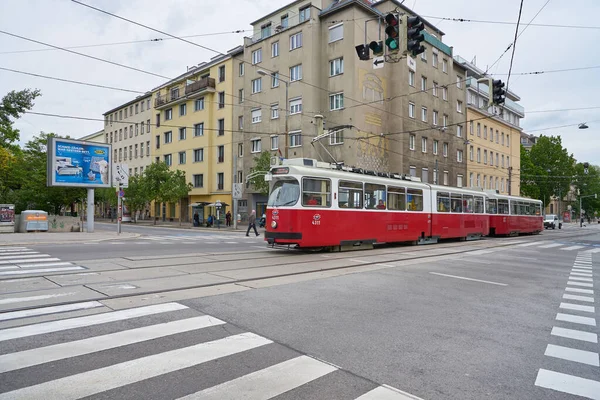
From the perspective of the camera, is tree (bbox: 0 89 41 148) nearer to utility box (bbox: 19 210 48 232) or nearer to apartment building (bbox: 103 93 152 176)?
utility box (bbox: 19 210 48 232)

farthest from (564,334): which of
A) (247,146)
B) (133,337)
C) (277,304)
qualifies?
(247,146)

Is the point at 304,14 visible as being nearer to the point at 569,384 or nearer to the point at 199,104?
the point at 199,104

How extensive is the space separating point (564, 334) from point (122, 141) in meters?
68.4

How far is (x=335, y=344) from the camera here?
15.3 ft

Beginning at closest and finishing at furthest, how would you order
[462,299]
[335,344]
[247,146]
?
[335,344] → [462,299] → [247,146]

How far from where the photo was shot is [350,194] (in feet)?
49.0

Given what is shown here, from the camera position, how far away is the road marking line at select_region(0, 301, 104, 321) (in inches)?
217

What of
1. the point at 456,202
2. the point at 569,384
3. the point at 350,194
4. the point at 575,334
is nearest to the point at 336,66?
the point at 456,202

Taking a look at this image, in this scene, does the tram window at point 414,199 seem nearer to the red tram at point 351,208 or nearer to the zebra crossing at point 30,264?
the red tram at point 351,208

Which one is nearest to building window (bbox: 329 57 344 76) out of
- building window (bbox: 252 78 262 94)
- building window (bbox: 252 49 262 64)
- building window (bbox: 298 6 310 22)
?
building window (bbox: 298 6 310 22)

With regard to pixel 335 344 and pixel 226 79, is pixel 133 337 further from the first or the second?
pixel 226 79

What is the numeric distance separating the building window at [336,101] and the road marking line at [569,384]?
30639mm

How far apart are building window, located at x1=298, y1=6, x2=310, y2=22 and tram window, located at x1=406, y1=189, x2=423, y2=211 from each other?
22.9 m

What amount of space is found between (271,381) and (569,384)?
9.09 feet
